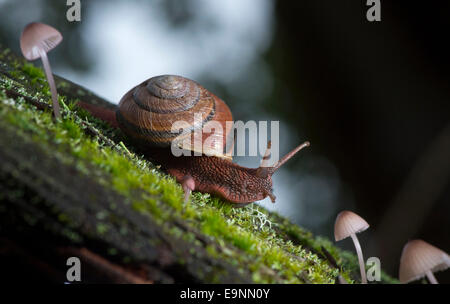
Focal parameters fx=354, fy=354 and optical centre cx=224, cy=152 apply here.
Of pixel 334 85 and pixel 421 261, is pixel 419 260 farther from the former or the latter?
pixel 334 85

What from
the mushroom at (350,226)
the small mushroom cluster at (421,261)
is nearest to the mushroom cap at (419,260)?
the small mushroom cluster at (421,261)

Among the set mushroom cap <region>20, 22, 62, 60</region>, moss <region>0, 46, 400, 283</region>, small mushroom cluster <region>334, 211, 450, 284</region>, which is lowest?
small mushroom cluster <region>334, 211, 450, 284</region>

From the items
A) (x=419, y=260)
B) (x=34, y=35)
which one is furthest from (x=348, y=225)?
(x=34, y=35)

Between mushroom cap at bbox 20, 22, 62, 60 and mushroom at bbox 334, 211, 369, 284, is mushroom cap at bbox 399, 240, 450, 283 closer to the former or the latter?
mushroom at bbox 334, 211, 369, 284

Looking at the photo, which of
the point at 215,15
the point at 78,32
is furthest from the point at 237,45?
the point at 78,32

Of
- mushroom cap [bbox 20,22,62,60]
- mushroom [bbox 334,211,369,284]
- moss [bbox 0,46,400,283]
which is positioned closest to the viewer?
moss [bbox 0,46,400,283]

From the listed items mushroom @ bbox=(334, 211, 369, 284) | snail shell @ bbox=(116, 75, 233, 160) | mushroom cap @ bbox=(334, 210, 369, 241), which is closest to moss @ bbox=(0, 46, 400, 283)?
mushroom @ bbox=(334, 211, 369, 284)

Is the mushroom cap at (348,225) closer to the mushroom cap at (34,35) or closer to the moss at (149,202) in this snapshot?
the moss at (149,202)
